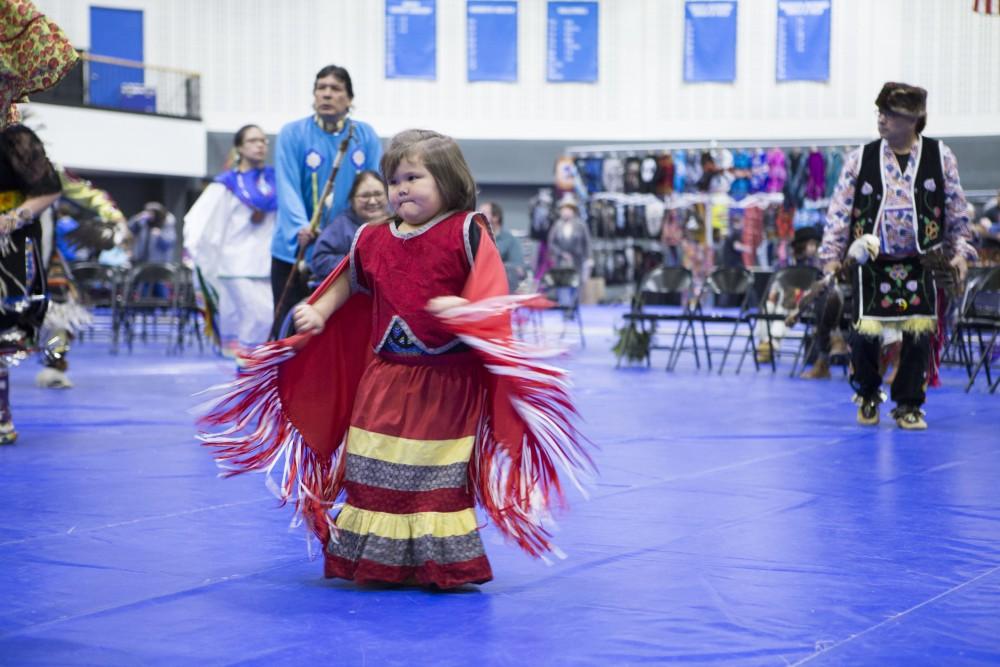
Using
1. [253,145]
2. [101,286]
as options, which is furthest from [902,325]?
[101,286]

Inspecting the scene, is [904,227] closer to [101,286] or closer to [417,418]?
[417,418]

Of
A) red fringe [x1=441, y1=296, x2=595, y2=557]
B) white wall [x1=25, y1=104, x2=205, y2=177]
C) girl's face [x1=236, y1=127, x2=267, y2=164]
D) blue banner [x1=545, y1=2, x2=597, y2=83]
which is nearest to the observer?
red fringe [x1=441, y1=296, x2=595, y2=557]

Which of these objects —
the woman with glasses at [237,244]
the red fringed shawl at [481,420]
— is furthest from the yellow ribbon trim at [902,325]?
the red fringed shawl at [481,420]

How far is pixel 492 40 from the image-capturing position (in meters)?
21.2

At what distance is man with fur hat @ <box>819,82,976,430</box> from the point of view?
5.91 m

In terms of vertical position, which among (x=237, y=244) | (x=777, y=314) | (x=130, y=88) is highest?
(x=130, y=88)

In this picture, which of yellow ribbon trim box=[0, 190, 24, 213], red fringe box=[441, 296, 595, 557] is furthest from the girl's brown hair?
yellow ribbon trim box=[0, 190, 24, 213]

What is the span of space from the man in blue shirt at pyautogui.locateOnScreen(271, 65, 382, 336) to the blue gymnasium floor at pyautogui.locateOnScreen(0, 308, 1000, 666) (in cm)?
96

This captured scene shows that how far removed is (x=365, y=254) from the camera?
3.16m

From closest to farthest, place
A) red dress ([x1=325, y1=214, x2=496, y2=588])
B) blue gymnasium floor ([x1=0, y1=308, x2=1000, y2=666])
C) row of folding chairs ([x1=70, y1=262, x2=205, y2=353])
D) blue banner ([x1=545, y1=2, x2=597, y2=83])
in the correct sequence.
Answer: blue gymnasium floor ([x1=0, y1=308, x2=1000, y2=666]) → red dress ([x1=325, y1=214, x2=496, y2=588]) → row of folding chairs ([x1=70, y1=262, x2=205, y2=353]) → blue banner ([x1=545, y1=2, x2=597, y2=83])

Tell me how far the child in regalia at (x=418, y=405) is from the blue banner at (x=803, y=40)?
50.9 ft

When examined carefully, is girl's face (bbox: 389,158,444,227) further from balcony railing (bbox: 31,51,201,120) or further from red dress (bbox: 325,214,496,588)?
balcony railing (bbox: 31,51,201,120)

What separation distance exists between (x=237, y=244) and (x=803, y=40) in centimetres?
1325

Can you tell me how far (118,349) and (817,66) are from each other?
11.6 m
